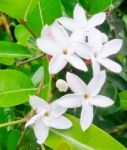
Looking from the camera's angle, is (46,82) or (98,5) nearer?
(46,82)

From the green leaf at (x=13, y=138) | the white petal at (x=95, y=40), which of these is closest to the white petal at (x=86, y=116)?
the white petal at (x=95, y=40)

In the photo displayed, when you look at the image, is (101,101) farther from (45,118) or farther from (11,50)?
(11,50)

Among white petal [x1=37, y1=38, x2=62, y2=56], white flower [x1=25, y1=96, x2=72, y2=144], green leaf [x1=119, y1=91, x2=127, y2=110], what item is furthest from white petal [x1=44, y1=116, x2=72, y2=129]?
green leaf [x1=119, y1=91, x2=127, y2=110]

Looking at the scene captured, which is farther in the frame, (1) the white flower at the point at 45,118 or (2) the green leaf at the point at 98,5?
(2) the green leaf at the point at 98,5

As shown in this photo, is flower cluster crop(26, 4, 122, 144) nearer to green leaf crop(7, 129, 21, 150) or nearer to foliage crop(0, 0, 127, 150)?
foliage crop(0, 0, 127, 150)

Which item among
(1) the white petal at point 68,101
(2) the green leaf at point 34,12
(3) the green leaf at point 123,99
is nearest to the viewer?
(1) the white petal at point 68,101

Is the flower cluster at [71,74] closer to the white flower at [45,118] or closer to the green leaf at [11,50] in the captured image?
the white flower at [45,118]

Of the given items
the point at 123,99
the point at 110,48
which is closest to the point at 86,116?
the point at 110,48
